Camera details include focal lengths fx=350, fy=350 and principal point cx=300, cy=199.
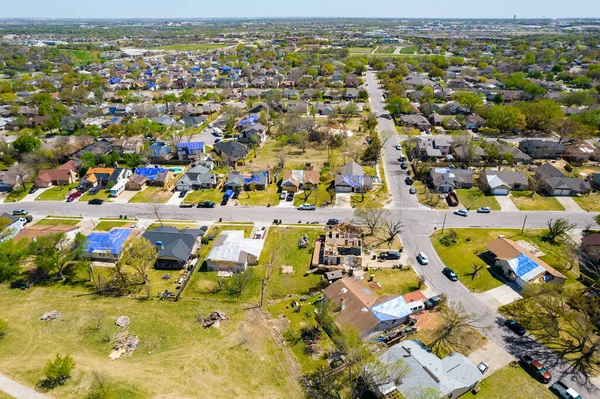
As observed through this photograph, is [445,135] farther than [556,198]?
Yes

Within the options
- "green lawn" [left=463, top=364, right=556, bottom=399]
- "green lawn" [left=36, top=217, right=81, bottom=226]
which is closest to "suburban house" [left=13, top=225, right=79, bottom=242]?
"green lawn" [left=36, top=217, right=81, bottom=226]

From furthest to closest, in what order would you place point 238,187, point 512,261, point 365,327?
point 238,187
point 512,261
point 365,327

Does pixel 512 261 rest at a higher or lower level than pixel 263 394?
higher

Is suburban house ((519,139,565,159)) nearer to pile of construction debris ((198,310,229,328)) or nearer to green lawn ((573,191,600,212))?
green lawn ((573,191,600,212))

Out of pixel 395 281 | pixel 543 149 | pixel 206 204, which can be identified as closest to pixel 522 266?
pixel 395 281

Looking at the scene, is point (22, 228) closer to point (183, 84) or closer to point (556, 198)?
point (556, 198)

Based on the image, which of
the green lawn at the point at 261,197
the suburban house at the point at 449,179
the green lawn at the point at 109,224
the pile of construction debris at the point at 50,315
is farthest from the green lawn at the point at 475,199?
the pile of construction debris at the point at 50,315

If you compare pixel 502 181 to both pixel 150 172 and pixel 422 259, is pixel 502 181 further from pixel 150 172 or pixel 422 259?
pixel 150 172

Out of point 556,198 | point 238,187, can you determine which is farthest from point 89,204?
point 556,198
